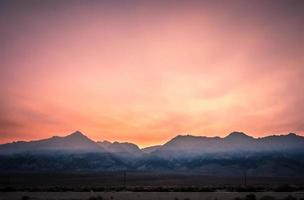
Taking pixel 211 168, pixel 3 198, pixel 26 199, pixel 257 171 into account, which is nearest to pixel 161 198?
pixel 26 199

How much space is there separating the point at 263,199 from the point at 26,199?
19037 millimetres

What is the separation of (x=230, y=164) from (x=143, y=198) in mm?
158925

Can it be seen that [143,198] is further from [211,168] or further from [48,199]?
[211,168]

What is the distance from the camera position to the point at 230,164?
636 ft

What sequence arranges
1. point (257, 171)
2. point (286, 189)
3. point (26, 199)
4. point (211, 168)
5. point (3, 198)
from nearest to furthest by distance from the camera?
1. point (26, 199)
2. point (3, 198)
3. point (286, 189)
4. point (257, 171)
5. point (211, 168)

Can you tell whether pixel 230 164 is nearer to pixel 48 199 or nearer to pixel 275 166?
pixel 275 166

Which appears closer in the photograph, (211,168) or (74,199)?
(74,199)

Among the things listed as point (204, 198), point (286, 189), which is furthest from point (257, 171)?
point (204, 198)

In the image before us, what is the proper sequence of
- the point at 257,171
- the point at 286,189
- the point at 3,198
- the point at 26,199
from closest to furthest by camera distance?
1. the point at 26,199
2. the point at 3,198
3. the point at 286,189
4. the point at 257,171

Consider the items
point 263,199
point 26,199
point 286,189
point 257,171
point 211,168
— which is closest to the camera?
point 263,199

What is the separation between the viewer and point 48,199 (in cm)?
3978

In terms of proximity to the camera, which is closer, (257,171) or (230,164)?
(257,171)

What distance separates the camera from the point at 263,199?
3462 centimetres

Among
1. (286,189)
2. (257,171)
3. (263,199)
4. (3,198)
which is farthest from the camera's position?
(257,171)
